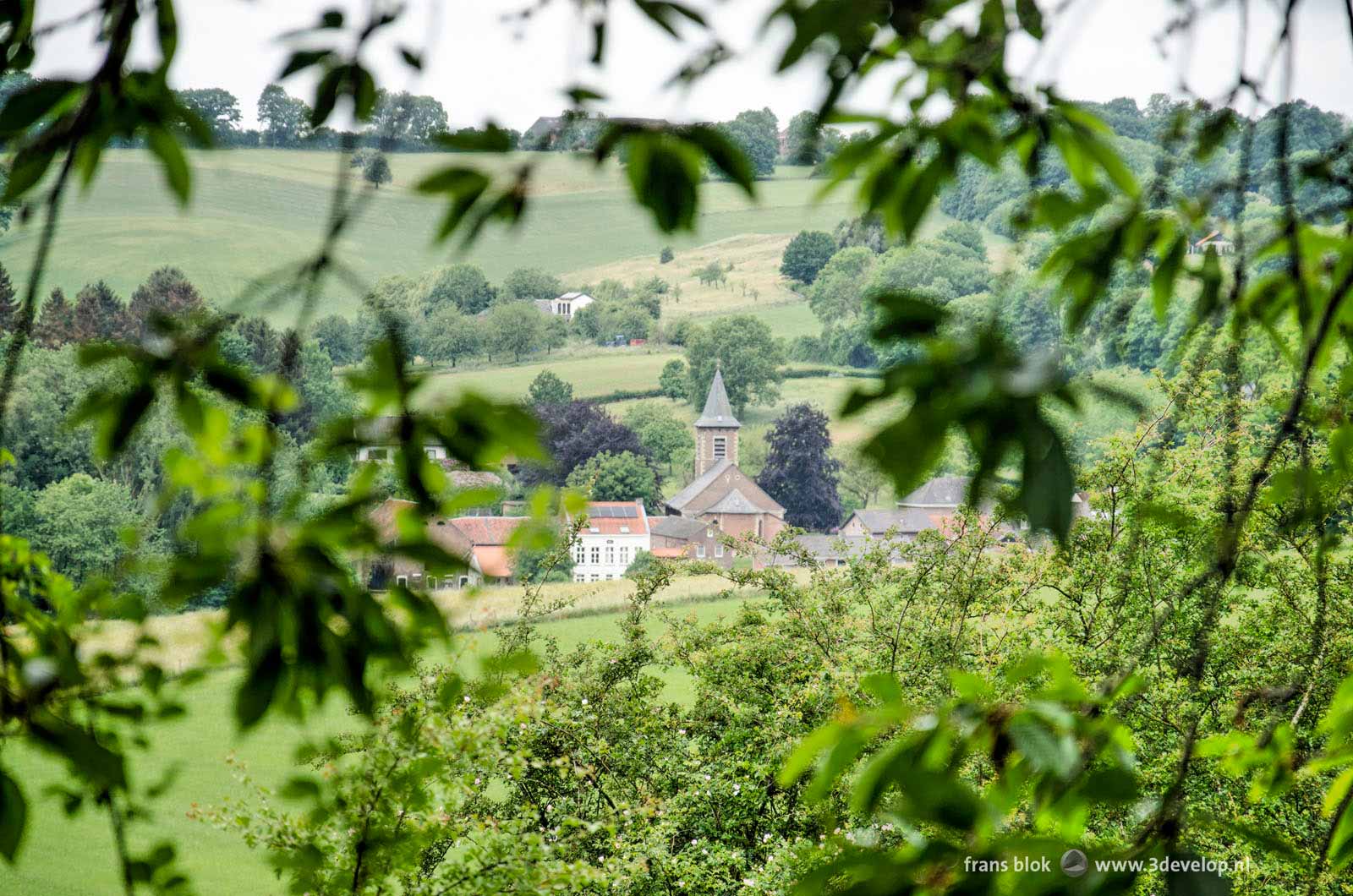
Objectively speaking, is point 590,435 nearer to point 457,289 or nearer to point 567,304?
point 457,289

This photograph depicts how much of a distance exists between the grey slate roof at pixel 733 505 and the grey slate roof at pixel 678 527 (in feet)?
6.44

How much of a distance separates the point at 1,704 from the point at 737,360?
69649mm

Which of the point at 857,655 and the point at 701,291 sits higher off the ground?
the point at 701,291

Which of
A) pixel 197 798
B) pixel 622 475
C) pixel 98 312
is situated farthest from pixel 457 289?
pixel 197 798

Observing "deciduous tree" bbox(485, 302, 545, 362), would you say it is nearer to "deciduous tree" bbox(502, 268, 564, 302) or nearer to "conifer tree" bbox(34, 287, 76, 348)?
"deciduous tree" bbox(502, 268, 564, 302)

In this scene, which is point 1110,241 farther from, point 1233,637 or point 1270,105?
point 1233,637

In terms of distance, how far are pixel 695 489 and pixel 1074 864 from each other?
2329 inches

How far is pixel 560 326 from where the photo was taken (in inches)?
2926

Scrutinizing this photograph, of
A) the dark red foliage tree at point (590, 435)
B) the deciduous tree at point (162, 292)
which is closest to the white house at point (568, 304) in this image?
the dark red foliage tree at point (590, 435)

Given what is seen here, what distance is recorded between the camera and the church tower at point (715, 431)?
210ft

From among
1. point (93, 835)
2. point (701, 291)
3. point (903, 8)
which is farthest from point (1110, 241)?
point (701, 291)

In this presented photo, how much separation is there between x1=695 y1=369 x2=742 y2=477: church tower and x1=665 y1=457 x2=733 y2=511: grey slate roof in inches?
107

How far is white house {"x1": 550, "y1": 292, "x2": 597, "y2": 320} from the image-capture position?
77.2 m

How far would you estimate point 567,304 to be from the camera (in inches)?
3063
